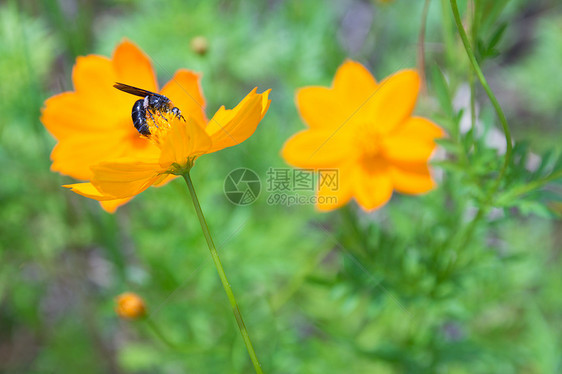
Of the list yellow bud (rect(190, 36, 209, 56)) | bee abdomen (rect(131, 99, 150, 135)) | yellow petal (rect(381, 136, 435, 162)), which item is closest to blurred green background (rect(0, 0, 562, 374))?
yellow bud (rect(190, 36, 209, 56))

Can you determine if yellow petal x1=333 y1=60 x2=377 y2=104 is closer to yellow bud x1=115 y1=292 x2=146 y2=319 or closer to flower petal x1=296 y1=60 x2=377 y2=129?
flower petal x1=296 y1=60 x2=377 y2=129

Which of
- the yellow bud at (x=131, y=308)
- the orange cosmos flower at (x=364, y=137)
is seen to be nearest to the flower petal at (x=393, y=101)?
the orange cosmos flower at (x=364, y=137)

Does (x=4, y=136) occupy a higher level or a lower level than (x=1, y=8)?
lower

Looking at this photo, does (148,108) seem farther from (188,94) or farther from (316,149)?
(316,149)

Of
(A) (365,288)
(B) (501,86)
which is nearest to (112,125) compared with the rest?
(A) (365,288)

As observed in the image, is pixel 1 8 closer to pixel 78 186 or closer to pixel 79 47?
pixel 79 47

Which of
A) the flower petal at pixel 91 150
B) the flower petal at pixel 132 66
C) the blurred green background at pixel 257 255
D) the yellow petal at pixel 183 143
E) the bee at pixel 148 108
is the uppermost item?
the flower petal at pixel 132 66

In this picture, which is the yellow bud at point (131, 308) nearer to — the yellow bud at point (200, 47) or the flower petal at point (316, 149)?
the flower petal at point (316, 149)
